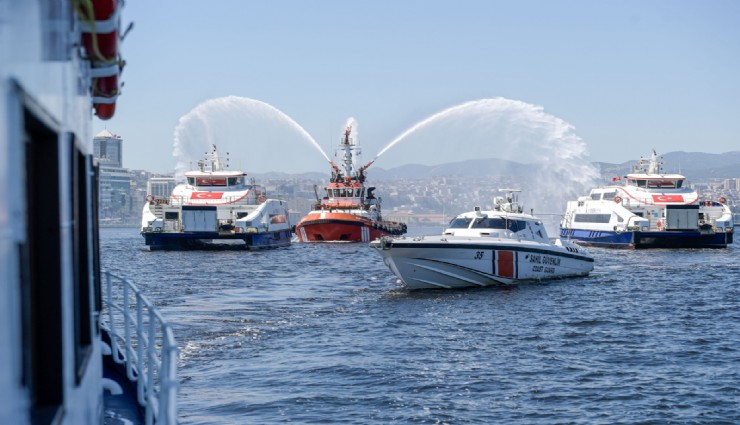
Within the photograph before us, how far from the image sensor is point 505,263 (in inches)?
1355

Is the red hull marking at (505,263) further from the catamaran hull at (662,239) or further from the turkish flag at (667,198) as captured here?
the turkish flag at (667,198)

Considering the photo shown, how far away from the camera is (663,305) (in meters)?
32.0

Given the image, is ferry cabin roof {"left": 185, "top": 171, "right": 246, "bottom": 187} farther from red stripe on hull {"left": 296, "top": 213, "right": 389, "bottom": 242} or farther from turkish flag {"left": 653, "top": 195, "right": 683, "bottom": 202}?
turkish flag {"left": 653, "top": 195, "right": 683, "bottom": 202}

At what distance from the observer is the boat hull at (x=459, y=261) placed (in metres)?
32.7

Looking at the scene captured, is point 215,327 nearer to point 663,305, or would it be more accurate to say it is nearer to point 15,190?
point 663,305

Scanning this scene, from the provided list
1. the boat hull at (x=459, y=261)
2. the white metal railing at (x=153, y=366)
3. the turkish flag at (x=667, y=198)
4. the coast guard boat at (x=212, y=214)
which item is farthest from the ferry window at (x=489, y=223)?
the turkish flag at (x=667, y=198)

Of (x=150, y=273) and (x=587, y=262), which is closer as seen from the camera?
(x=587, y=262)

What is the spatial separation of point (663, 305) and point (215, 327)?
53.9 ft

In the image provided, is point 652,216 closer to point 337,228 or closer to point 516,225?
point 337,228

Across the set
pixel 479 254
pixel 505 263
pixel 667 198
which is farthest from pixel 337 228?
pixel 479 254

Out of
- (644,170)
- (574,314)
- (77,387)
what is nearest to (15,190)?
(77,387)

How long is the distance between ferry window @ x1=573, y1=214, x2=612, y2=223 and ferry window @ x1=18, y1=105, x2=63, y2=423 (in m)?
71.6

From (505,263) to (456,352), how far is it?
13.2 meters

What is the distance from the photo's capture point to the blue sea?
1580cm
